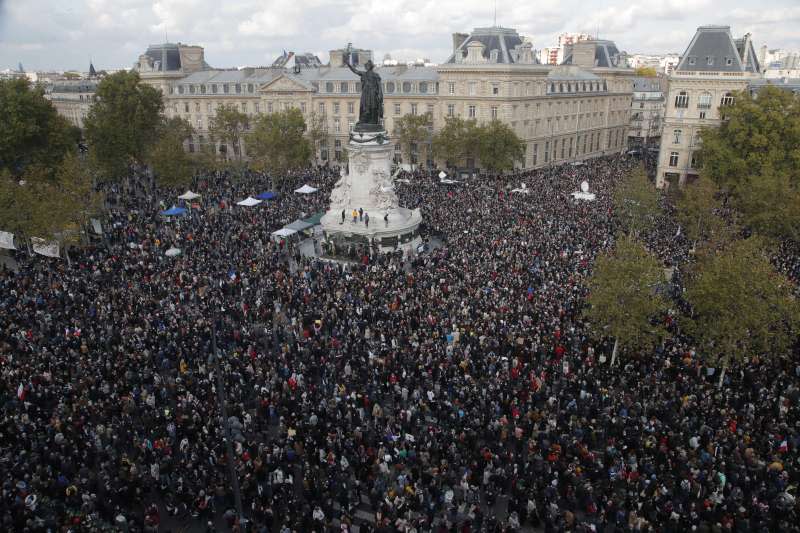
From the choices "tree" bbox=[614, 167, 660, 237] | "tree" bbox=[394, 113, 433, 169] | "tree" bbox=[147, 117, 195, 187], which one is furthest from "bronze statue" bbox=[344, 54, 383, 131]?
"tree" bbox=[394, 113, 433, 169]

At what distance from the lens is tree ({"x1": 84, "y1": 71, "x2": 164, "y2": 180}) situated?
58.8 meters

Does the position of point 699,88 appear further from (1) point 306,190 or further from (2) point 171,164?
(2) point 171,164

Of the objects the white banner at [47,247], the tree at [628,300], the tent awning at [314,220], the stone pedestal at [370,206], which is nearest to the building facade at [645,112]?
the stone pedestal at [370,206]

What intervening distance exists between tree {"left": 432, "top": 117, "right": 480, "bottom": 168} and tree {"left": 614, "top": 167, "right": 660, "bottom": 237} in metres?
23.3

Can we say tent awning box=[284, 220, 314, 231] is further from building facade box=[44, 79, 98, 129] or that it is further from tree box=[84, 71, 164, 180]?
building facade box=[44, 79, 98, 129]

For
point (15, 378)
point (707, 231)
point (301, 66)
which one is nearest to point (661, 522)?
point (15, 378)

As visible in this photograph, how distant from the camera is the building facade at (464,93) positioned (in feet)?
219

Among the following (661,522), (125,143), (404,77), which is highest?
(404,77)

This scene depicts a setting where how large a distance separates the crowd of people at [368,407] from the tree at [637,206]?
8.58 meters

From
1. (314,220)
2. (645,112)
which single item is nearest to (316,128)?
(314,220)

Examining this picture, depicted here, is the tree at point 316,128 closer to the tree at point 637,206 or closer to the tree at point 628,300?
the tree at point 637,206

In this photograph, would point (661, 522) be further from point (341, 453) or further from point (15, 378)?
point (15, 378)

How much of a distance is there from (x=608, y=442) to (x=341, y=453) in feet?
27.2

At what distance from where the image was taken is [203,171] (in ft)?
226
